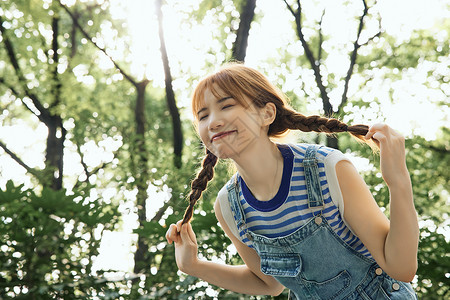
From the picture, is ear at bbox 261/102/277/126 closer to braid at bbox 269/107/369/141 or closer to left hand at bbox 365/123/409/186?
braid at bbox 269/107/369/141

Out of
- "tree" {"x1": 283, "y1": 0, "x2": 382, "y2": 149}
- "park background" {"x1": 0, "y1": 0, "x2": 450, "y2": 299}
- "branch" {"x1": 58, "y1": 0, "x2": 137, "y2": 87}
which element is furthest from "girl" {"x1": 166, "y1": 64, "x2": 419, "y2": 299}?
"branch" {"x1": 58, "y1": 0, "x2": 137, "y2": 87}

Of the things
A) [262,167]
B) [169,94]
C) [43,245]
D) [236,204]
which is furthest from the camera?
[169,94]

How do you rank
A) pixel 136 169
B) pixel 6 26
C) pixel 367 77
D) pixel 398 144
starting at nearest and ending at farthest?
pixel 398 144 → pixel 136 169 → pixel 6 26 → pixel 367 77

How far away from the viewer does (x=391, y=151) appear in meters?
1.43

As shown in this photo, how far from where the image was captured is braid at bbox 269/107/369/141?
1.57 m

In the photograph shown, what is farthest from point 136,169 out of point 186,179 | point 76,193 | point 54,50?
point 54,50

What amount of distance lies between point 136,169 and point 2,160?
4.31 meters

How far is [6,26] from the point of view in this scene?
769 centimetres

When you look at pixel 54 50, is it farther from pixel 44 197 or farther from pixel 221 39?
pixel 44 197

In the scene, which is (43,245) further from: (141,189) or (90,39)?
(90,39)

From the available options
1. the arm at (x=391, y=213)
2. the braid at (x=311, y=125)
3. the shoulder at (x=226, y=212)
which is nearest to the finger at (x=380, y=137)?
the arm at (x=391, y=213)

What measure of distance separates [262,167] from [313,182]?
182 millimetres

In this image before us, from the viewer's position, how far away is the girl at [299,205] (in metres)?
1.54

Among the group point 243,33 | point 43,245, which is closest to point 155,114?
point 243,33
